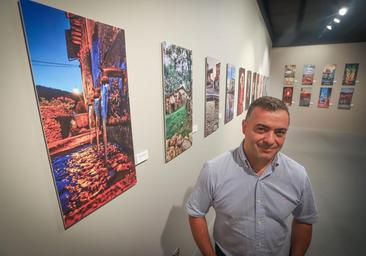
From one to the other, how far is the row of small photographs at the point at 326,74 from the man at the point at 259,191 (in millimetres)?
8129

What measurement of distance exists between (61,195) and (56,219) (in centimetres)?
11

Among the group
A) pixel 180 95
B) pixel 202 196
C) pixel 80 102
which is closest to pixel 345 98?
pixel 180 95

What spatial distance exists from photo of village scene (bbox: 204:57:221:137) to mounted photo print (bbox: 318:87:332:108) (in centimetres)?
723

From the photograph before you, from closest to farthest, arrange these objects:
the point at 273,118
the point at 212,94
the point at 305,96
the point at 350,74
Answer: the point at 273,118 → the point at 212,94 → the point at 350,74 → the point at 305,96

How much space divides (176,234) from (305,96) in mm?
8291

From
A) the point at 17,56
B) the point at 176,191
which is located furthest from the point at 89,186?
the point at 176,191

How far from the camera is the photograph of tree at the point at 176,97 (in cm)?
143

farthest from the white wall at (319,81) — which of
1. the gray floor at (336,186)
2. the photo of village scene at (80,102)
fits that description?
the photo of village scene at (80,102)

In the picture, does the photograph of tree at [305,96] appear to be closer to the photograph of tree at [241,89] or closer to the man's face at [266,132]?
the photograph of tree at [241,89]

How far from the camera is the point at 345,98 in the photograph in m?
7.31

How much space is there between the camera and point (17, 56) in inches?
24.9

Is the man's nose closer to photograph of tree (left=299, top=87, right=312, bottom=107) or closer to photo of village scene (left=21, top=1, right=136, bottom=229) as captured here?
photo of village scene (left=21, top=1, right=136, bottom=229)

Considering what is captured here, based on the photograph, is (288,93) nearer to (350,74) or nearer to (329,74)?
Result: (329,74)

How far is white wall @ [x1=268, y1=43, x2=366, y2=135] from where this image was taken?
704 centimetres
